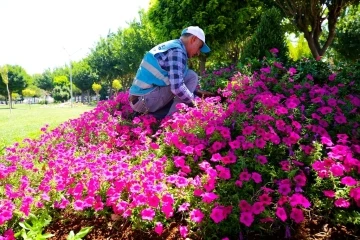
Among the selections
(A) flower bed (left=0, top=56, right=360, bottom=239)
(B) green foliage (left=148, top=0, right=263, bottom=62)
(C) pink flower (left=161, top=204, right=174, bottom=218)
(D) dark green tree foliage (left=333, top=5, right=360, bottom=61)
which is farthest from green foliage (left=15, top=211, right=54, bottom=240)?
(D) dark green tree foliage (left=333, top=5, right=360, bottom=61)

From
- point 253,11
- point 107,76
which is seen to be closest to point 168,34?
point 253,11

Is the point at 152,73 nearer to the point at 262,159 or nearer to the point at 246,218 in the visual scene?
the point at 262,159

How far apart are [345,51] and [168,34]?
39.9ft

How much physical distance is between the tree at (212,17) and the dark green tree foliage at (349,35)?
8852 mm

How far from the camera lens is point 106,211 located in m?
2.44

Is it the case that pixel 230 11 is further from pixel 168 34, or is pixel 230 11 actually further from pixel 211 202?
pixel 211 202

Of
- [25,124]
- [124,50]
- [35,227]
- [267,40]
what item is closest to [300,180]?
[35,227]

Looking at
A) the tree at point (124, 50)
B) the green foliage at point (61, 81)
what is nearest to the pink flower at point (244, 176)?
the tree at point (124, 50)

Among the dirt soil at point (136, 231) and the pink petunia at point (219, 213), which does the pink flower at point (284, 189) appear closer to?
the dirt soil at point (136, 231)

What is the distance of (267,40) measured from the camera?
663cm

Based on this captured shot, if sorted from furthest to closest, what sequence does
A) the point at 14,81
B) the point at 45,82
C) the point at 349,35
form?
the point at 45,82 < the point at 14,81 < the point at 349,35

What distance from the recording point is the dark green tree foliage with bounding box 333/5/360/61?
59.1ft

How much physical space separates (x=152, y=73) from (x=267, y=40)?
336 cm

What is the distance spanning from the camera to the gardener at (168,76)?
4000 mm
